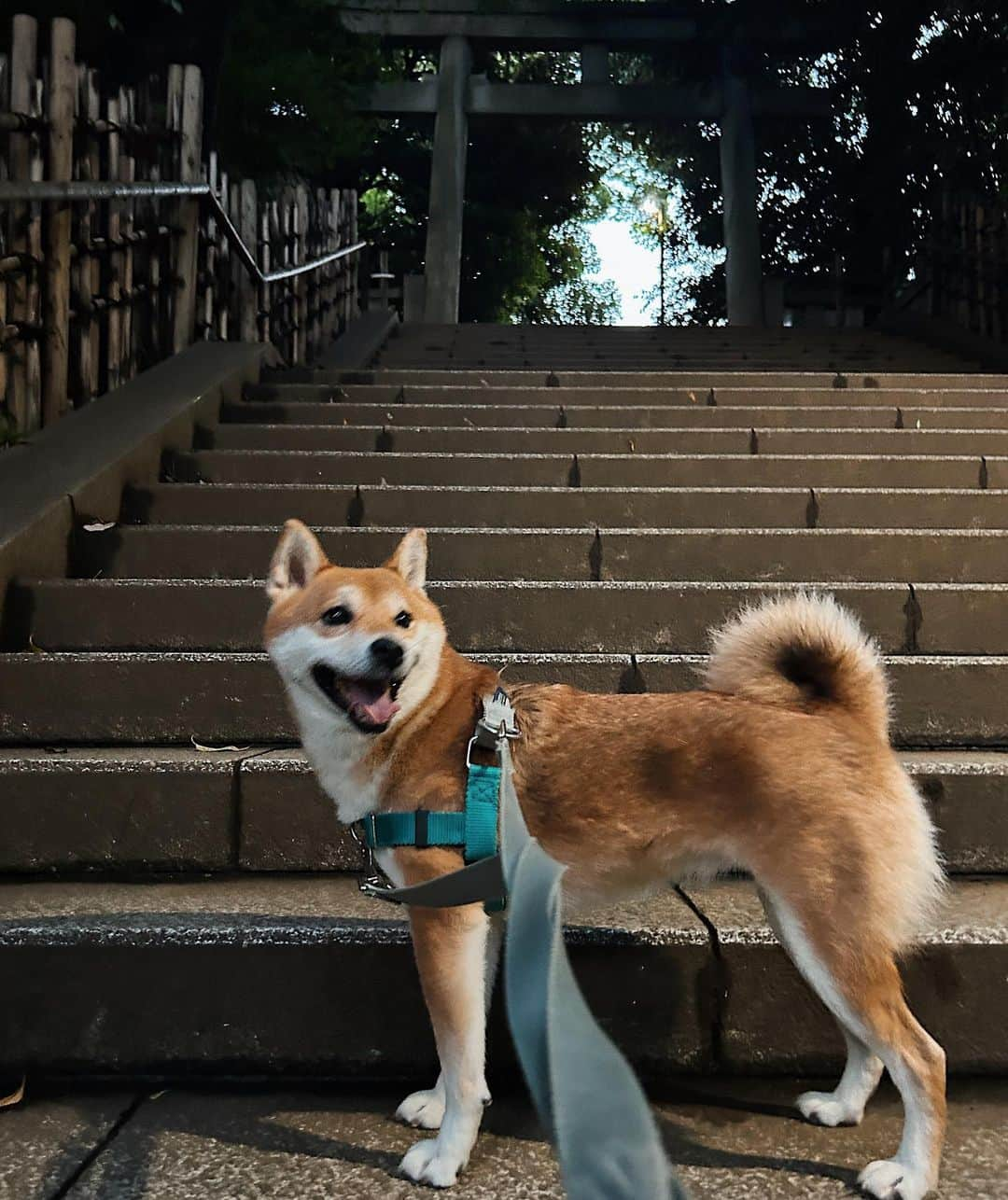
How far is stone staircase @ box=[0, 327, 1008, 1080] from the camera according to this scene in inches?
97.6

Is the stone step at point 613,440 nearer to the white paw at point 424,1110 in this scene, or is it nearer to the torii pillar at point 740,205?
the white paw at point 424,1110

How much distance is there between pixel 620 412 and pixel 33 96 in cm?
335

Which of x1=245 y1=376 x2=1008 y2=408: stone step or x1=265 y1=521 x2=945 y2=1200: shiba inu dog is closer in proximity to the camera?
x1=265 y1=521 x2=945 y2=1200: shiba inu dog

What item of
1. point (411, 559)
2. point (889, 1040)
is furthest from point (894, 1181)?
point (411, 559)

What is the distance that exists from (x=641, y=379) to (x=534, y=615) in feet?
13.3

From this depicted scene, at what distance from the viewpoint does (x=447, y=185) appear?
1822 cm

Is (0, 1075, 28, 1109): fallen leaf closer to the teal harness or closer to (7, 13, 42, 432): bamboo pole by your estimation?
the teal harness

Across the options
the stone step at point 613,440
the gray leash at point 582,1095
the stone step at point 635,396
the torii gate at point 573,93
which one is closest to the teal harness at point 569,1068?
the gray leash at point 582,1095

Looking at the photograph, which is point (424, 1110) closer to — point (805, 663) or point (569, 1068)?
point (805, 663)

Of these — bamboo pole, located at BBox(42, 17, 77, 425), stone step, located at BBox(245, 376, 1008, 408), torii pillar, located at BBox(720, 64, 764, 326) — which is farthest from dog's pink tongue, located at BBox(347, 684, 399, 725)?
torii pillar, located at BBox(720, 64, 764, 326)

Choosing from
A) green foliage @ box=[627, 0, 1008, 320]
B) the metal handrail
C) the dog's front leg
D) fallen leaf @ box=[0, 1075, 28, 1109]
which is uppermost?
green foliage @ box=[627, 0, 1008, 320]

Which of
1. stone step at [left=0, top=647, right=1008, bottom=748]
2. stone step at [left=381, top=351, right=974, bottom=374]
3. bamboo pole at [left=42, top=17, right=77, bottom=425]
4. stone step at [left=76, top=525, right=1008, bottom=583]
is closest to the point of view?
stone step at [left=0, top=647, right=1008, bottom=748]

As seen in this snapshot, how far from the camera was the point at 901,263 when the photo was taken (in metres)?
18.1

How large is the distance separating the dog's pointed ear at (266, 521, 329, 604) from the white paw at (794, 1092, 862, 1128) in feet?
5.12
